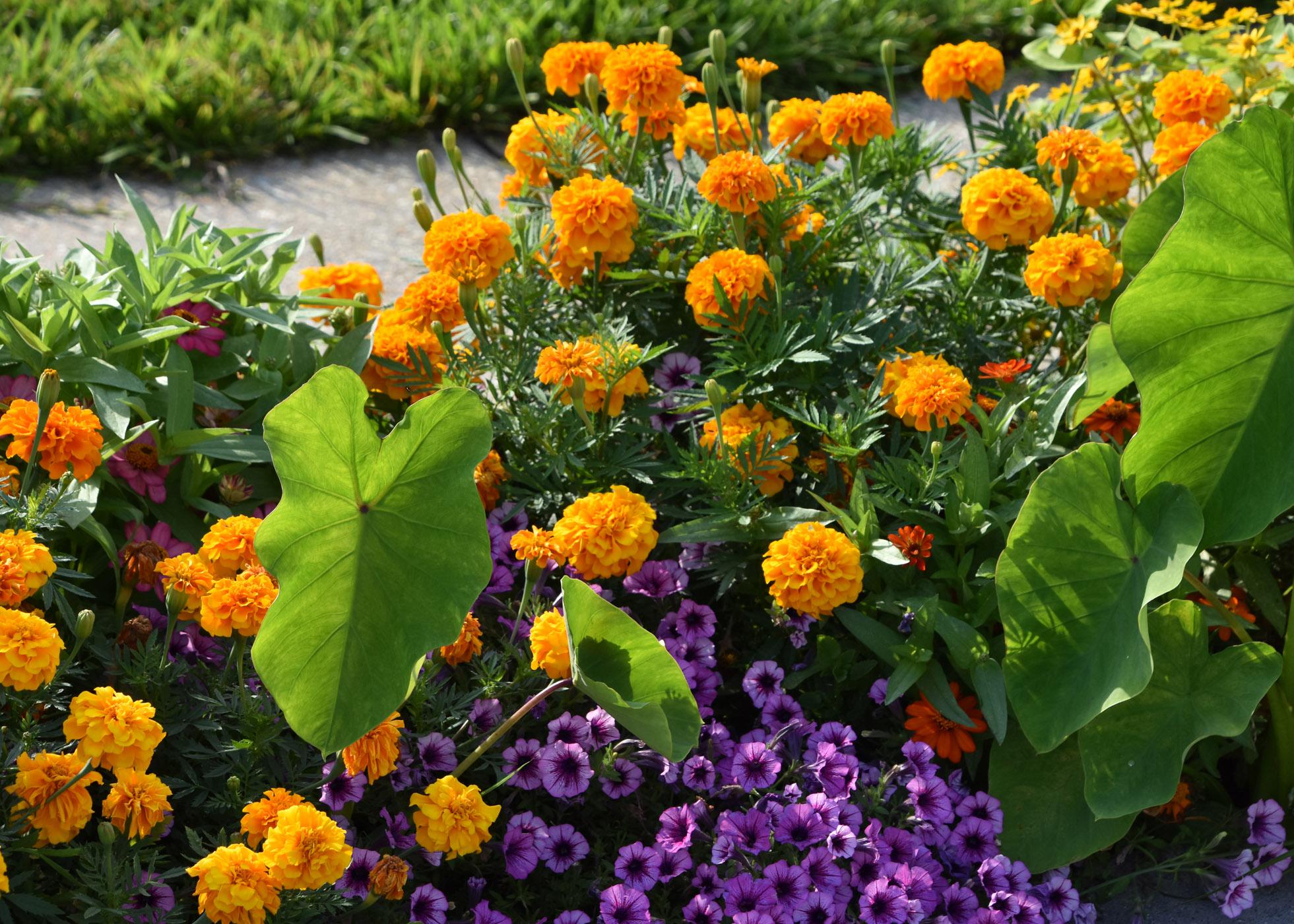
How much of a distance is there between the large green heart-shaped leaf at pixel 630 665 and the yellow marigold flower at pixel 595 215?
0.64 m

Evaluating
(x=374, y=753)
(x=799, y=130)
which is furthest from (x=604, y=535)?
(x=799, y=130)

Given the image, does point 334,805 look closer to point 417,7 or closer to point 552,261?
point 552,261

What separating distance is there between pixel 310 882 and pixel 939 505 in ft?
3.35

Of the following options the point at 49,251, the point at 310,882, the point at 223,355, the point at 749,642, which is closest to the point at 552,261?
the point at 223,355

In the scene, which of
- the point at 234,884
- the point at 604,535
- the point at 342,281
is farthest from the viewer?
the point at 342,281

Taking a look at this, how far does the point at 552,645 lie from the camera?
1700mm

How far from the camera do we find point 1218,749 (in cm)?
199

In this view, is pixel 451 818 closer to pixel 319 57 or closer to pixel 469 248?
pixel 469 248

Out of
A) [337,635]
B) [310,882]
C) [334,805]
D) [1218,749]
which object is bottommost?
[1218,749]

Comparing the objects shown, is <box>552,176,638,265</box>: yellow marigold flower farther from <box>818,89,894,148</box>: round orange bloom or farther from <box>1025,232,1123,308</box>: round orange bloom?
<box>1025,232,1123,308</box>: round orange bloom

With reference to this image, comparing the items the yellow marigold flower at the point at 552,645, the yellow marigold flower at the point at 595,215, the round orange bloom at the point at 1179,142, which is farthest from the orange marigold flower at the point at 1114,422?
the yellow marigold flower at the point at 552,645

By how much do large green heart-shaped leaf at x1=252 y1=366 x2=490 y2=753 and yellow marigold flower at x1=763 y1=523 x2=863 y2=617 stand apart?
1.40 ft

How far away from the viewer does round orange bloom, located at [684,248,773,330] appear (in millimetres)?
2045

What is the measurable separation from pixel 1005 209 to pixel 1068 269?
16 centimetres
